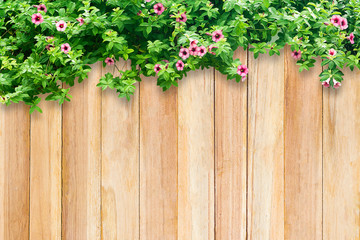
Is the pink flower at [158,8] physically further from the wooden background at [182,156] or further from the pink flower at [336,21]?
the pink flower at [336,21]

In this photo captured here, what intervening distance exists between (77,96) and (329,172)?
1.57 meters

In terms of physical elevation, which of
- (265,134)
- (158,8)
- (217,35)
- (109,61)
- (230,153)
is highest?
(158,8)

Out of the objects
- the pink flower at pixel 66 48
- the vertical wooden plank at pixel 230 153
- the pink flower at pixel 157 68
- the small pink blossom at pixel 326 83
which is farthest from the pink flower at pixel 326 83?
the pink flower at pixel 66 48

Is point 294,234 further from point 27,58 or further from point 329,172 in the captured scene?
point 27,58

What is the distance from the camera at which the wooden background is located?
2.61 metres

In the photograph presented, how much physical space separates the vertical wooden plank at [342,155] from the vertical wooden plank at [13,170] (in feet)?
5.87

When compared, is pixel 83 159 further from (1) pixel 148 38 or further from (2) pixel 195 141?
(1) pixel 148 38

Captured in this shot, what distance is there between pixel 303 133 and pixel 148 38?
1.08 metres

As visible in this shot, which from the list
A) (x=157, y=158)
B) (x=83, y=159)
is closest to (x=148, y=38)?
(x=157, y=158)

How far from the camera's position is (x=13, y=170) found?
261 centimetres

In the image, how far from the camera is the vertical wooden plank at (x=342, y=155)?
2.64 metres

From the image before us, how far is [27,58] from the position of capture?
2.57 metres

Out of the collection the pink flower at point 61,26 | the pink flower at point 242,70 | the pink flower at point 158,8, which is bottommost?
the pink flower at point 242,70

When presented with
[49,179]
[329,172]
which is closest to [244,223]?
[329,172]
